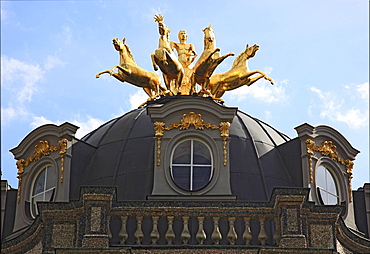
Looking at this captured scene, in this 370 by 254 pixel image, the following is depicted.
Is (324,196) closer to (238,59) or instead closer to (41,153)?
(238,59)

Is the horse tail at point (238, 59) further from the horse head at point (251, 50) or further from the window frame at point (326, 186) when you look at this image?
the window frame at point (326, 186)

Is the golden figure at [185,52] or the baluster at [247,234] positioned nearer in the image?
the baluster at [247,234]

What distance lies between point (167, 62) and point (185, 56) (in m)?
1.80

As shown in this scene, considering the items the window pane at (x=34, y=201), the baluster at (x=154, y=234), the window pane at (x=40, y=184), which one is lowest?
the baluster at (x=154, y=234)

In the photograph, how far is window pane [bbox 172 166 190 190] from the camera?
3741cm

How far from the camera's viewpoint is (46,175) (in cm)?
3944

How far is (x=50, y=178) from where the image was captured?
3922cm

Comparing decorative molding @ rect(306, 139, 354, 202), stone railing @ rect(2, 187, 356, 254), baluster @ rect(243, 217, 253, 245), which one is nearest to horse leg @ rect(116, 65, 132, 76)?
decorative molding @ rect(306, 139, 354, 202)

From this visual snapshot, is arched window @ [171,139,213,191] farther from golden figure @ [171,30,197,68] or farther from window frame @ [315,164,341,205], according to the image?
golden figure @ [171,30,197,68]

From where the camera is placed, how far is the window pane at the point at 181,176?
3741cm

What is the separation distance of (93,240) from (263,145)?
8.94m

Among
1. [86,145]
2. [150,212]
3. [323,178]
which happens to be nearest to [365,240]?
[323,178]

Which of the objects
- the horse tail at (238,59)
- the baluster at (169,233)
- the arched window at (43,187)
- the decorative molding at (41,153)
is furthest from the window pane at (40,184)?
the horse tail at (238,59)

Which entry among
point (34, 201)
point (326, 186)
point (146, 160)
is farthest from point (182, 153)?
point (34, 201)
